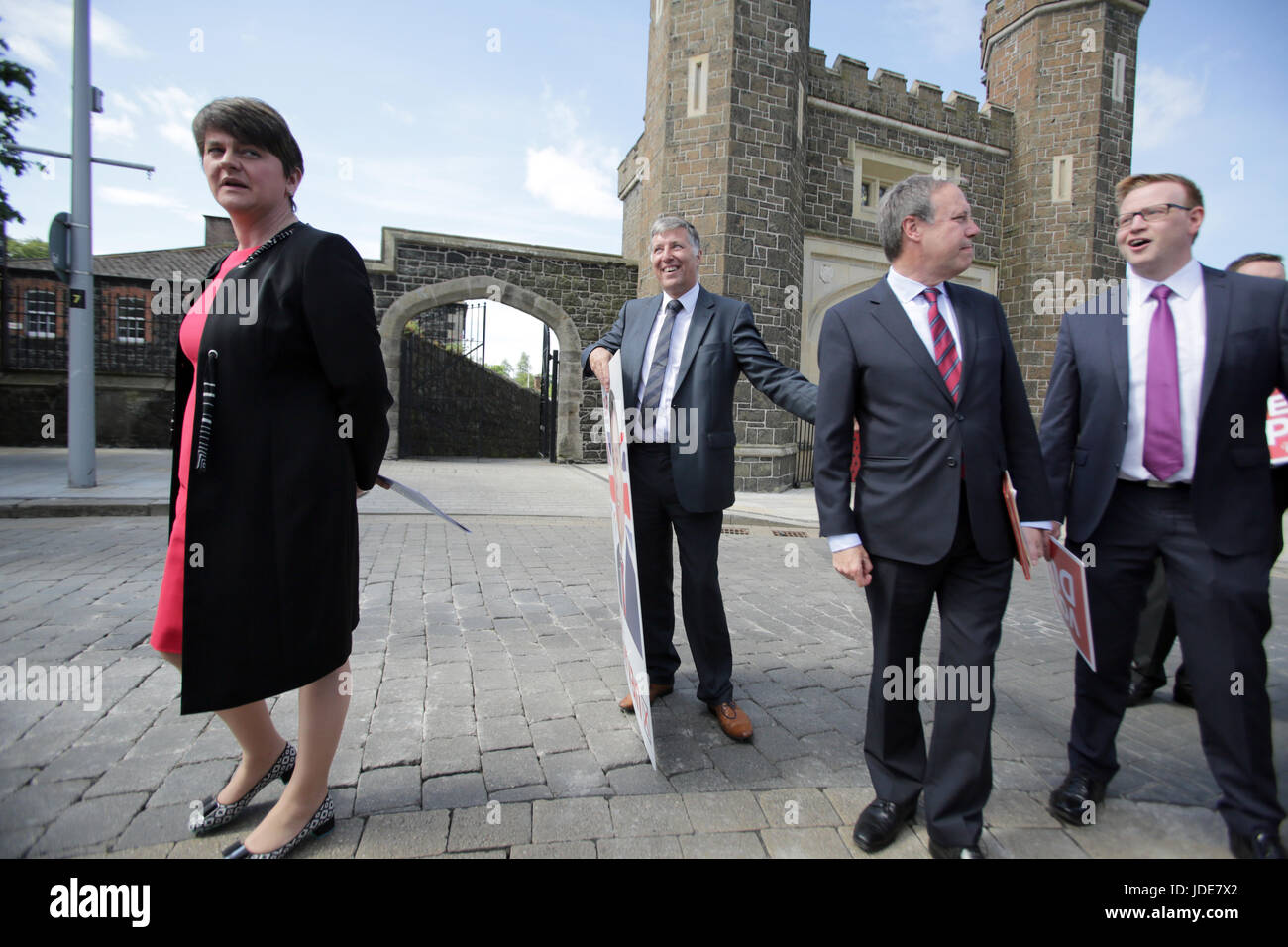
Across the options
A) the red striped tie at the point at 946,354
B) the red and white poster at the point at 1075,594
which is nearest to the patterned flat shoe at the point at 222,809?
the red striped tie at the point at 946,354

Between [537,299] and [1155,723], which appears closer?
[1155,723]

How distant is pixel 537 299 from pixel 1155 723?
48.0 ft

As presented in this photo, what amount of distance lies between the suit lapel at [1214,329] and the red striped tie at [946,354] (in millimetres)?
788

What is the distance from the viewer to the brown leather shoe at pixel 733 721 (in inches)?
113

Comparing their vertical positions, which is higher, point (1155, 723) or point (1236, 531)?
point (1236, 531)

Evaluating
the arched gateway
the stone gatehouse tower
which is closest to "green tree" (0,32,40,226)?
the arched gateway

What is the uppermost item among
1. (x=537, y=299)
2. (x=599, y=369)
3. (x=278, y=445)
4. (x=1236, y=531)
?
(x=537, y=299)

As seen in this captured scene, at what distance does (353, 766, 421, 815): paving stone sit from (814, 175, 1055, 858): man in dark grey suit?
1.45 metres

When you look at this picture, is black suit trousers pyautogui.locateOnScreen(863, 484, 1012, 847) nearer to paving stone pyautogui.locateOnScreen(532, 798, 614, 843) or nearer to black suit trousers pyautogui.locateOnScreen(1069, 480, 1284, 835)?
black suit trousers pyautogui.locateOnScreen(1069, 480, 1284, 835)

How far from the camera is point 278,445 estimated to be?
6.11ft

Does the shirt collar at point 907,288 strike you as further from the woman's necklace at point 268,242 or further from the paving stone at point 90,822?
the paving stone at point 90,822

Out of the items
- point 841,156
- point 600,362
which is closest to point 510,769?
point 600,362
